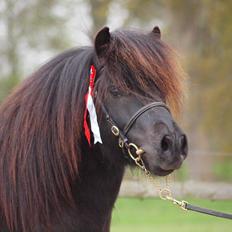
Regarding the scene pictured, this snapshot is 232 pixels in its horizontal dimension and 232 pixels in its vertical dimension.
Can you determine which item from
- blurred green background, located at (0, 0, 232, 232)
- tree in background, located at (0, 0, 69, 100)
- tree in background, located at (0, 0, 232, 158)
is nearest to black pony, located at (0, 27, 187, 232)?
blurred green background, located at (0, 0, 232, 232)

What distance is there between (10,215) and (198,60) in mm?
14022

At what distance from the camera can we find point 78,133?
3.48 metres

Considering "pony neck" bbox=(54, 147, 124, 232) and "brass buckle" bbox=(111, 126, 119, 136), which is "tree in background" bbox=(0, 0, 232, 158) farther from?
"brass buckle" bbox=(111, 126, 119, 136)

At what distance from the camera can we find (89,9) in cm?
1836

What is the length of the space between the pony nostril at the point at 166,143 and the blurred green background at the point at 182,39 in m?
11.3

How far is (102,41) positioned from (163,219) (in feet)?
24.7

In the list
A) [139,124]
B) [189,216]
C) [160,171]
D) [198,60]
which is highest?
[198,60]

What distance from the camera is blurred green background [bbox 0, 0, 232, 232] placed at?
16672 millimetres

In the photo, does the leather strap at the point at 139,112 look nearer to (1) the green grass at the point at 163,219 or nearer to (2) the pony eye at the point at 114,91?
(2) the pony eye at the point at 114,91

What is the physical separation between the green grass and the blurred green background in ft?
8.19

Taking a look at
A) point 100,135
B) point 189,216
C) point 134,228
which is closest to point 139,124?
point 100,135

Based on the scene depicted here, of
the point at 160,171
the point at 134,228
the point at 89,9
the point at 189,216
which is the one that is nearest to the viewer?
the point at 160,171

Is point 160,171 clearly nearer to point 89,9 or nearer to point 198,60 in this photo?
point 198,60

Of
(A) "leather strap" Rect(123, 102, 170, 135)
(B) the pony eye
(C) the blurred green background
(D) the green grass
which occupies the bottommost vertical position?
(A) "leather strap" Rect(123, 102, 170, 135)
